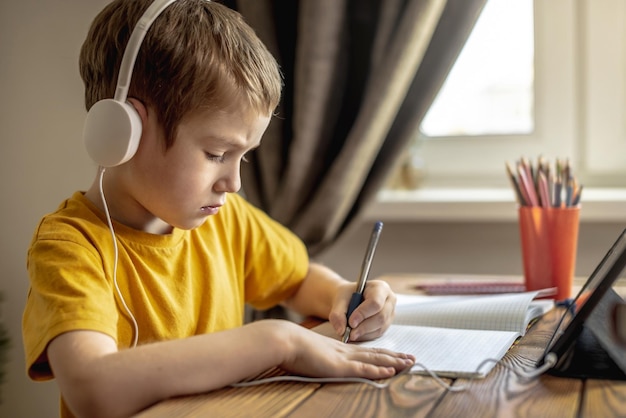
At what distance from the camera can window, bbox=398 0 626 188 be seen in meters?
1.71

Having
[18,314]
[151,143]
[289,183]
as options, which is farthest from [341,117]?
[18,314]

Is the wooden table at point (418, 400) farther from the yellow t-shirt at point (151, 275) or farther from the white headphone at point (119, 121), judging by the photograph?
the white headphone at point (119, 121)

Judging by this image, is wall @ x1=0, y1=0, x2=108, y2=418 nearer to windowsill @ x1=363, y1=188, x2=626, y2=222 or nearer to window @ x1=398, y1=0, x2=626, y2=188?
windowsill @ x1=363, y1=188, x2=626, y2=222

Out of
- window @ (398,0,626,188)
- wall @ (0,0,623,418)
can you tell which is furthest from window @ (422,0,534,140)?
wall @ (0,0,623,418)

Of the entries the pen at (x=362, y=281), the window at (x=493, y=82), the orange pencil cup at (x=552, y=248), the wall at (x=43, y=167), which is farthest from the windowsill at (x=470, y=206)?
the pen at (x=362, y=281)

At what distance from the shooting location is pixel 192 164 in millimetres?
913

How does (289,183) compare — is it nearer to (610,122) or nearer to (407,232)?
(407,232)

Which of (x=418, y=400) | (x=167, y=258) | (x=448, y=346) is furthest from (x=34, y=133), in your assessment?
(x=418, y=400)

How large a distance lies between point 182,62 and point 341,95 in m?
0.72

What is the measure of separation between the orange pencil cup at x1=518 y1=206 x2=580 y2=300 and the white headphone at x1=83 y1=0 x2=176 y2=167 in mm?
685

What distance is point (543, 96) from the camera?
1766mm

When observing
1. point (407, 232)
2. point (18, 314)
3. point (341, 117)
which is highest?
point (341, 117)

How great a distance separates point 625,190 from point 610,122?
156mm

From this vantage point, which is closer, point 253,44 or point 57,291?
point 57,291
